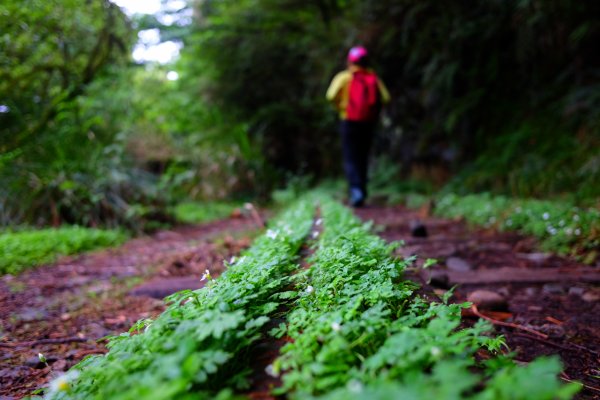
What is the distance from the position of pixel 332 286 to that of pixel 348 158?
208 inches

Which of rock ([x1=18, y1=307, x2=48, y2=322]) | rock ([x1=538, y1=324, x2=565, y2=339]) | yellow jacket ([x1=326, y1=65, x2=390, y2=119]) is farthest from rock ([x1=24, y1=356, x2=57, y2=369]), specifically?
yellow jacket ([x1=326, y1=65, x2=390, y2=119])

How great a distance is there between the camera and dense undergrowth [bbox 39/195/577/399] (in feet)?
2.80

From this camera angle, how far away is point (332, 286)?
A: 1.51 metres

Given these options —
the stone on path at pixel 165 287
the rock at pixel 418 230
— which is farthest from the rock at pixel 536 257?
the stone on path at pixel 165 287

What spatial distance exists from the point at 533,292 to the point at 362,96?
4.13 m

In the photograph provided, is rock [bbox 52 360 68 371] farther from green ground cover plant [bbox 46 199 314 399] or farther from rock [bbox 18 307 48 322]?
rock [bbox 18 307 48 322]

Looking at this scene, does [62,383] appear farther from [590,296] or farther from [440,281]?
[590,296]

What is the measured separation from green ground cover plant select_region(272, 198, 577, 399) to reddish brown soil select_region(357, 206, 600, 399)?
8.1 inches

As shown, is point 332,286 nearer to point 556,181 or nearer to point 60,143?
point 556,181

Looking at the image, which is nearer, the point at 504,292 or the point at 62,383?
the point at 62,383

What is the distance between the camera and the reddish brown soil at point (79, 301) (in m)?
2.01

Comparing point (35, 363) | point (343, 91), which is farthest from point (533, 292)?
point (343, 91)

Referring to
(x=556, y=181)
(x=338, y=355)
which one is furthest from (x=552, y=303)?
(x=556, y=181)

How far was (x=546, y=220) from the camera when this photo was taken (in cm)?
376
